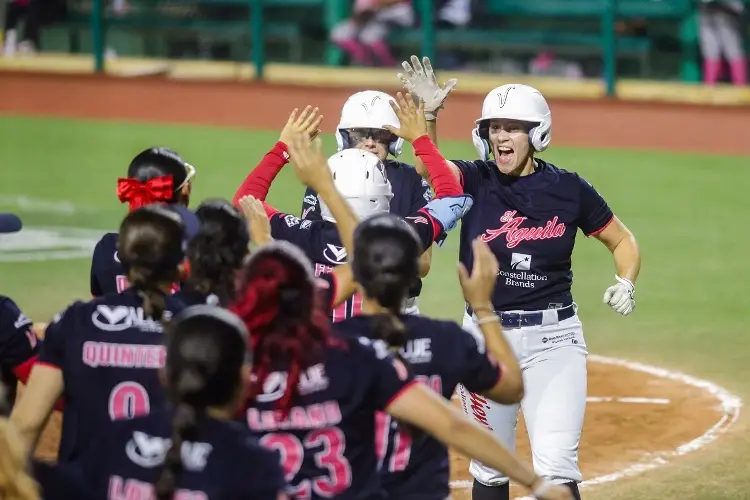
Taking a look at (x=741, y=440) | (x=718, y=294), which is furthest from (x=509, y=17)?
(x=741, y=440)

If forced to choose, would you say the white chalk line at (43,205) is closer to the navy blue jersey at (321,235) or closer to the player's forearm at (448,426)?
the navy blue jersey at (321,235)

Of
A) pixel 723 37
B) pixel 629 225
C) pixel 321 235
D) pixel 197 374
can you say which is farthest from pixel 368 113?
pixel 723 37

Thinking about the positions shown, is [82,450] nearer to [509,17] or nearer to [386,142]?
[386,142]

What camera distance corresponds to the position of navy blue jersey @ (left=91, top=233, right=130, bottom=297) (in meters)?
5.44

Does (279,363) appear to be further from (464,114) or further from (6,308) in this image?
(464,114)

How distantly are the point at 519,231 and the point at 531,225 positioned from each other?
0.06 meters

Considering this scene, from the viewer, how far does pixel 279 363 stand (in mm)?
3895

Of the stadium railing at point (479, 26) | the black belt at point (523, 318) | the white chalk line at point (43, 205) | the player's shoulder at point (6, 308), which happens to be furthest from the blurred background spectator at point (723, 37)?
the player's shoulder at point (6, 308)

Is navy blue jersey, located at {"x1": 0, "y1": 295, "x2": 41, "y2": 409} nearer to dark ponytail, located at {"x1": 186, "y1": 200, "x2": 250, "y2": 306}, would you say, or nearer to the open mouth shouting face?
dark ponytail, located at {"x1": 186, "y1": 200, "x2": 250, "y2": 306}

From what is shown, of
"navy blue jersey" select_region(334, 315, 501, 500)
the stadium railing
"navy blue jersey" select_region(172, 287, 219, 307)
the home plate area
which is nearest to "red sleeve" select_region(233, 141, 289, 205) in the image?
"navy blue jersey" select_region(172, 287, 219, 307)

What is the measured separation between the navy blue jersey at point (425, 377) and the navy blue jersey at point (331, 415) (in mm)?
240

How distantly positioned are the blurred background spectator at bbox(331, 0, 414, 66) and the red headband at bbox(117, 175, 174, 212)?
47.1 feet

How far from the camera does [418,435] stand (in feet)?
13.9

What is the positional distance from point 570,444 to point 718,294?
5734 mm
